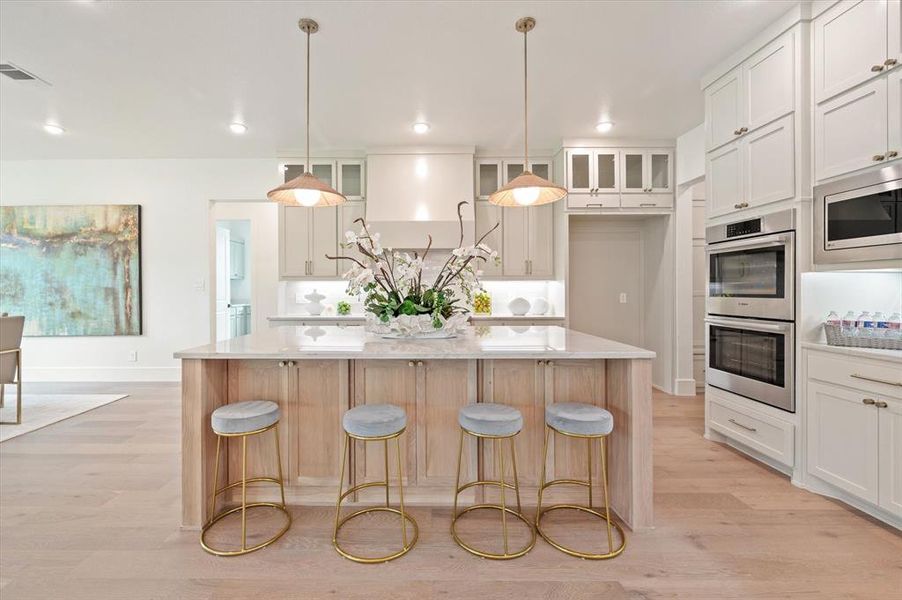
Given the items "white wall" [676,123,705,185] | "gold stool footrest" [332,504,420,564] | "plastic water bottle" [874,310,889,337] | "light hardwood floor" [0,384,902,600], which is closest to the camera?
"light hardwood floor" [0,384,902,600]

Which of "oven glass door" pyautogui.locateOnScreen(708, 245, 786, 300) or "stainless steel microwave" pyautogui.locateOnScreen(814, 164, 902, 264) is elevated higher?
"stainless steel microwave" pyautogui.locateOnScreen(814, 164, 902, 264)

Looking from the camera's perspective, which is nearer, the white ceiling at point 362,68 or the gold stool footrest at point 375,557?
the gold stool footrest at point 375,557

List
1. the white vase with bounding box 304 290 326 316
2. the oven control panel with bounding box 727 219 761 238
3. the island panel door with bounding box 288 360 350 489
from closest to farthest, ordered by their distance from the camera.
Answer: the island panel door with bounding box 288 360 350 489 < the oven control panel with bounding box 727 219 761 238 < the white vase with bounding box 304 290 326 316

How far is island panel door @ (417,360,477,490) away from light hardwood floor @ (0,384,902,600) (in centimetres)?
22

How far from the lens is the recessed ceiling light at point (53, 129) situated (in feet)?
13.3

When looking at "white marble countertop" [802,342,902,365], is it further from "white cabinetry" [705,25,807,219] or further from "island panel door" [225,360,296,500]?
"island panel door" [225,360,296,500]

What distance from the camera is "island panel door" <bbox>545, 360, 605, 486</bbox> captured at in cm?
220

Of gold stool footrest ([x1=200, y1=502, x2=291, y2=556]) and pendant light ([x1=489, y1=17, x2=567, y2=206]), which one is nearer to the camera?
gold stool footrest ([x1=200, y1=502, x2=291, y2=556])

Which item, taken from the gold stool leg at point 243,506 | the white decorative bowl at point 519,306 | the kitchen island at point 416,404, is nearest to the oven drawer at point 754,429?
the kitchen island at point 416,404

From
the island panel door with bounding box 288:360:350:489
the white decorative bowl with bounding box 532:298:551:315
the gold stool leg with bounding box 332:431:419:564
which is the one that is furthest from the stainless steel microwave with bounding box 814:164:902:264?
the island panel door with bounding box 288:360:350:489

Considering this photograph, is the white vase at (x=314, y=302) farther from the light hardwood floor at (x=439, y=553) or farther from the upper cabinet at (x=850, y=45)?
the upper cabinet at (x=850, y=45)

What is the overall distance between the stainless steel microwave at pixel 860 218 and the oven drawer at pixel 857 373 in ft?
1.70

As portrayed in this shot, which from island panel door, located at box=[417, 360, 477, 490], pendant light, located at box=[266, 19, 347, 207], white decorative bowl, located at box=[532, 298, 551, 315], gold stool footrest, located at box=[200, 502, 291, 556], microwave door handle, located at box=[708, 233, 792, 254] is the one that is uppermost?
pendant light, located at box=[266, 19, 347, 207]

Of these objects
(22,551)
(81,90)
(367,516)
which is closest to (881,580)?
(367,516)
